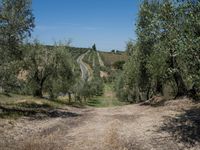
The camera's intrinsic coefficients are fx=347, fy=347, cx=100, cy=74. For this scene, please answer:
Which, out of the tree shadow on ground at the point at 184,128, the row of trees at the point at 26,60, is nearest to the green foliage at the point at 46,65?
the row of trees at the point at 26,60

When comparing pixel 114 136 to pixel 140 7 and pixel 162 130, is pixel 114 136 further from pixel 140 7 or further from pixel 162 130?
pixel 140 7

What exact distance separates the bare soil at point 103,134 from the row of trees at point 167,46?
3.22 metres

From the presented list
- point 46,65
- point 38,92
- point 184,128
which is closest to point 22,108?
point 184,128

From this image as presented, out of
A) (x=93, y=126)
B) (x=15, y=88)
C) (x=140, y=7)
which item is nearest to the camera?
(x=93, y=126)

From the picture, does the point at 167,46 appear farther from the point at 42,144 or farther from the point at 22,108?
the point at 22,108

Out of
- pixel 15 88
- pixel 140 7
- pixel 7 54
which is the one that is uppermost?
pixel 140 7

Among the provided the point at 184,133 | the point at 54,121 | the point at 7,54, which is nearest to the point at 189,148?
the point at 184,133

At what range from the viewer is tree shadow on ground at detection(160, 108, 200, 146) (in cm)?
1954

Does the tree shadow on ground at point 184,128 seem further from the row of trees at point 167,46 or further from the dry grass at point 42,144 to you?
the dry grass at point 42,144

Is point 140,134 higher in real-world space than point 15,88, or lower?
lower

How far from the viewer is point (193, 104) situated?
110ft

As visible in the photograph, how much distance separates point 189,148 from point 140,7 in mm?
30141

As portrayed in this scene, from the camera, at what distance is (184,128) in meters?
21.9

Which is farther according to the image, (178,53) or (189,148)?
(178,53)
